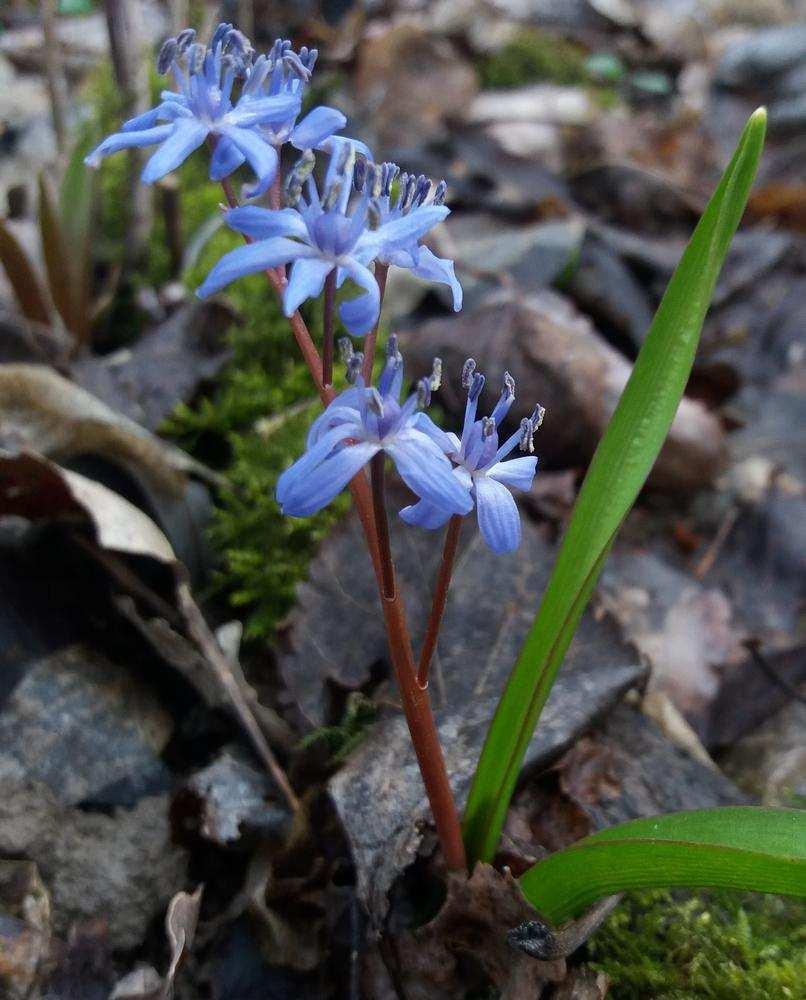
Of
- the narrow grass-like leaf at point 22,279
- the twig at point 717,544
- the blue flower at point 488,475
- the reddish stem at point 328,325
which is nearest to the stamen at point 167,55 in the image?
the reddish stem at point 328,325

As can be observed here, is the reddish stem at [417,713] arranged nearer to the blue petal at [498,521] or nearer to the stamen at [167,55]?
the blue petal at [498,521]

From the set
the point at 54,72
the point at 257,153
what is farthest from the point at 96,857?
the point at 54,72

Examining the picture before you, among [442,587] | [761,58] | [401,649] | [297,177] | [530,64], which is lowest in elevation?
[761,58]

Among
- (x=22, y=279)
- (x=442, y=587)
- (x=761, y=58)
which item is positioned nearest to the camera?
(x=442, y=587)

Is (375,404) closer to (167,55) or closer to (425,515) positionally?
(425,515)

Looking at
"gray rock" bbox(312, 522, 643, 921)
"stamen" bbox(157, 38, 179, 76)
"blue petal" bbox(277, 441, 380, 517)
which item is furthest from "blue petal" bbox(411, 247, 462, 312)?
"gray rock" bbox(312, 522, 643, 921)

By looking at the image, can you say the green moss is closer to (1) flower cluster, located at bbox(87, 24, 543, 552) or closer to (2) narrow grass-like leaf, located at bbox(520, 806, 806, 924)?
(2) narrow grass-like leaf, located at bbox(520, 806, 806, 924)
